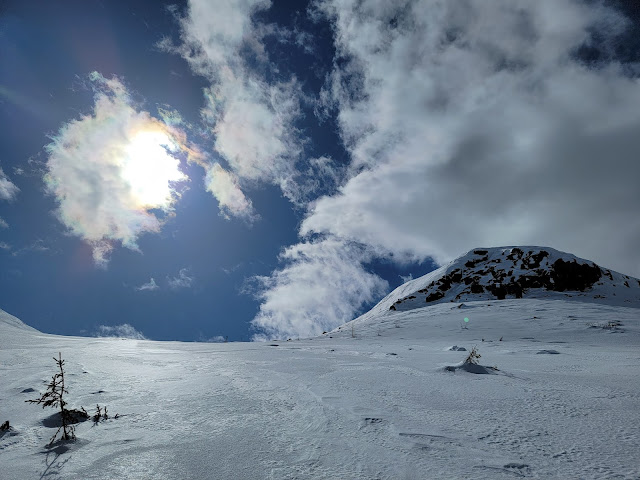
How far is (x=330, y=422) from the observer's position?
9.47ft

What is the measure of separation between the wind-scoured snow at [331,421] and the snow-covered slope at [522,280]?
2914cm

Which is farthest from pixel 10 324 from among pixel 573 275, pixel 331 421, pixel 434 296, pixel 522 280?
pixel 573 275

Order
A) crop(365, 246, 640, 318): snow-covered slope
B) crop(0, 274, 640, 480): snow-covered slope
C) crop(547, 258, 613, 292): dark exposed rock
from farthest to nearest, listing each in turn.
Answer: crop(547, 258, 613, 292): dark exposed rock, crop(365, 246, 640, 318): snow-covered slope, crop(0, 274, 640, 480): snow-covered slope

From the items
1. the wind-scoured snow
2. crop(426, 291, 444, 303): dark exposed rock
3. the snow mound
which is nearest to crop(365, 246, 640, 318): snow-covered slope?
crop(426, 291, 444, 303): dark exposed rock

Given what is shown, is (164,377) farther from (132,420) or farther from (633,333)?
(633,333)

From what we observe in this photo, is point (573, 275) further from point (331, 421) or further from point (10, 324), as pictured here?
point (10, 324)

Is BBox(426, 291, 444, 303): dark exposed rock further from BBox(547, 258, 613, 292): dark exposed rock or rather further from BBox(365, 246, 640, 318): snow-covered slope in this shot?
BBox(547, 258, 613, 292): dark exposed rock

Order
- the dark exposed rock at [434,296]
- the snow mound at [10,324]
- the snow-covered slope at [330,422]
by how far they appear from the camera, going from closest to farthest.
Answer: the snow-covered slope at [330,422] < the snow mound at [10,324] < the dark exposed rock at [434,296]

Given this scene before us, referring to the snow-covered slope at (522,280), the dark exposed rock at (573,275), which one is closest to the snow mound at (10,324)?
the snow-covered slope at (522,280)

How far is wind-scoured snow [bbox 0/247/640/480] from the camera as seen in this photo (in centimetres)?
208

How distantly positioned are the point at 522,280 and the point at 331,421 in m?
39.7

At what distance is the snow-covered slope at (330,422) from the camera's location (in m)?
2.07

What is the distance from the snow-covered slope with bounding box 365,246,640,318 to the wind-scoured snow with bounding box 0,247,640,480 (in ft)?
95.6

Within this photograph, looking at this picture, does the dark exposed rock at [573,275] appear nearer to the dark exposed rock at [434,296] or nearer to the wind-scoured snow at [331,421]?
the dark exposed rock at [434,296]
